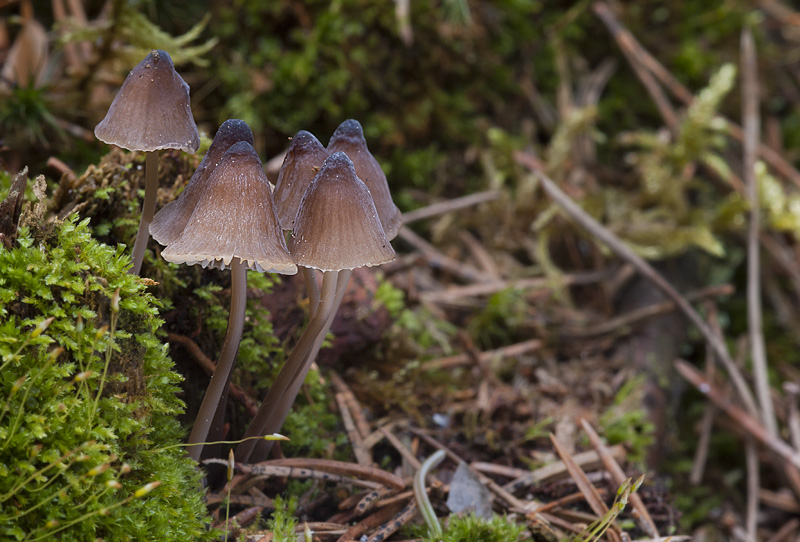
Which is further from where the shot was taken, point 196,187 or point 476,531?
point 476,531

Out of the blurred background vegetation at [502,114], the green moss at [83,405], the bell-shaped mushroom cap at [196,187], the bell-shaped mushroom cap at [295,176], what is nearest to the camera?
the green moss at [83,405]

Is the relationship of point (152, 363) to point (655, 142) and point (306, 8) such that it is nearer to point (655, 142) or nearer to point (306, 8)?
point (306, 8)

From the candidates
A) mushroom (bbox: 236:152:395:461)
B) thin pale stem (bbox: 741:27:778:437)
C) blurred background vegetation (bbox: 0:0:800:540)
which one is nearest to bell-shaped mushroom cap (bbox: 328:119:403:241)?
mushroom (bbox: 236:152:395:461)

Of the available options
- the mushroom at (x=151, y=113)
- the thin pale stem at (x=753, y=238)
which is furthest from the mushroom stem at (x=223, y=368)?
the thin pale stem at (x=753, y=238)

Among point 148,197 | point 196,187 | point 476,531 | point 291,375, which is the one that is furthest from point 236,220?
point 476,531

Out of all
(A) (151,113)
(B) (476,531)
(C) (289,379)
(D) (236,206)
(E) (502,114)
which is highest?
(A) (151,113)

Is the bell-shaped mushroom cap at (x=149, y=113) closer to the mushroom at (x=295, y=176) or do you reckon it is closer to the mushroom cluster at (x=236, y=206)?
the mushroom cluster at (x=236, y=206)

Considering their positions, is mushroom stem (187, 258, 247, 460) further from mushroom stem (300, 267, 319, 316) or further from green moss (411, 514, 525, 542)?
green moss (411, 514, 525, 542)

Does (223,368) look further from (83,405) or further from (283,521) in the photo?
(283,521)

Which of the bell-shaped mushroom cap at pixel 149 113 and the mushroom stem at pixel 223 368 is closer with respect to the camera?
the bell-shaped mushroom cap at pixel 149 113
